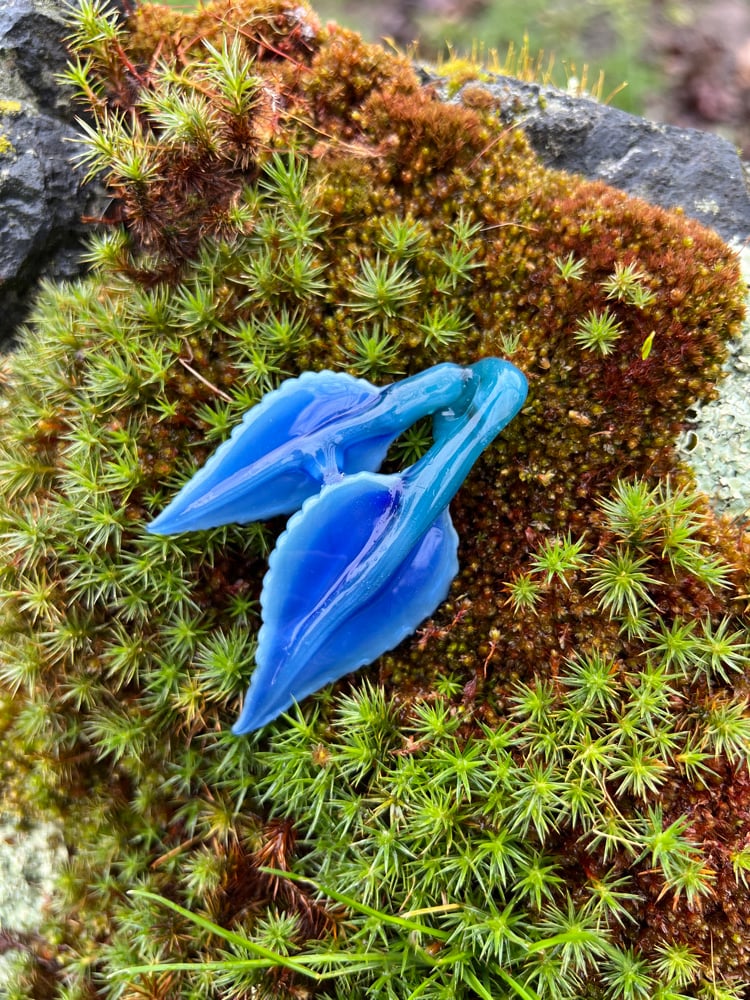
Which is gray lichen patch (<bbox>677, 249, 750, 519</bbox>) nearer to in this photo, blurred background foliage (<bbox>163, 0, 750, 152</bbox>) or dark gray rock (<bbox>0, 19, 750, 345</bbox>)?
dark gray rock (<bbox>0, 19, 750, 345</bbox>)

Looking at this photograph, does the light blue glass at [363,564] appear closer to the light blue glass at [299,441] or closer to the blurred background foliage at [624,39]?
the light blue glass at [299,441]

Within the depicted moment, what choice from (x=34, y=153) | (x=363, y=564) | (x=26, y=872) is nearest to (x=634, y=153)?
(x=363, y=564)

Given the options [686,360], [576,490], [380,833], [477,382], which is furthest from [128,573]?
[686,360]

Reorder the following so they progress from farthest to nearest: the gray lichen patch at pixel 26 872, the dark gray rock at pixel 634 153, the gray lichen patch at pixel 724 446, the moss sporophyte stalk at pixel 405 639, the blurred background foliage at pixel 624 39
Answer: the blurred background foliage at pixel 624 39
the dark gray rock at pixel 634 153
the gray lichen patch at pixel 26 872
the gray lichen patch at pixel 724 446
the moss sporophyte stalk at pixel 405 639

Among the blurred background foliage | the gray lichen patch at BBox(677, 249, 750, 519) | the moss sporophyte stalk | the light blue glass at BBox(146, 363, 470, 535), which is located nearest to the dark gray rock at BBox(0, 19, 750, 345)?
the moss sporophyte stalk

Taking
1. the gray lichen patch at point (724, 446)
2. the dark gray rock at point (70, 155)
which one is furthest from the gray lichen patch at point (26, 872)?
the gray lichen patch at point (724, 446)

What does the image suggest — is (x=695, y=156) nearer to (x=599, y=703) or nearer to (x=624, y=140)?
(x=624, y=140)
